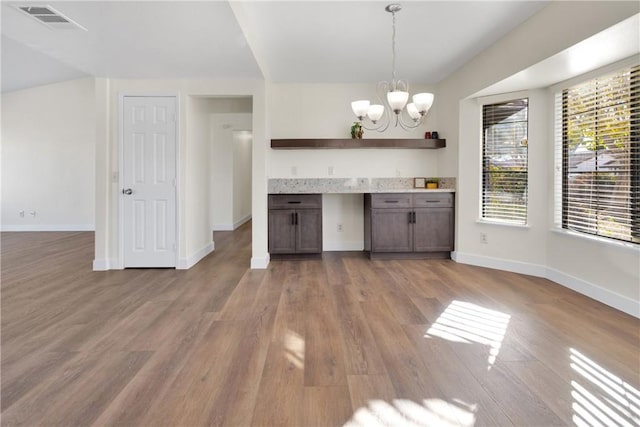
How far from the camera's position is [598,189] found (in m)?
3.18

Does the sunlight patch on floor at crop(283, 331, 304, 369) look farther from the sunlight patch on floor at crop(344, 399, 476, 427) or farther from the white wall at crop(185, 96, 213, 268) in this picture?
the white wall at crop(185, 96, 213, 268)

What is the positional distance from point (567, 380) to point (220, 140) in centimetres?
714

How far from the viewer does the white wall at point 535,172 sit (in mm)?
2721

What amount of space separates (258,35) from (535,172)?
3.32 m

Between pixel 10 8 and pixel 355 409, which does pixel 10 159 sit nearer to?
pixel 10 8

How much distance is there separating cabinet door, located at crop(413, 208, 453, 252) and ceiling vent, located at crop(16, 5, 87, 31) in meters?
4.16

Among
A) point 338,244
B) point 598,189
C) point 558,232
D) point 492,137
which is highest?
point 492,137

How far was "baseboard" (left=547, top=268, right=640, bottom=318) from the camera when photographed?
271 cm

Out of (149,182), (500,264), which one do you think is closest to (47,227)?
(149,182)

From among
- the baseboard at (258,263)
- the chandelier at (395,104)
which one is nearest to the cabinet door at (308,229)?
the baseboard at (258,263)

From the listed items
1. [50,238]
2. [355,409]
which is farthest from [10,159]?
[355,409]

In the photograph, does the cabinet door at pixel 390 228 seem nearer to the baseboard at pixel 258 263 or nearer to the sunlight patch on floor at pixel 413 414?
the baseboard at pixel 258 263

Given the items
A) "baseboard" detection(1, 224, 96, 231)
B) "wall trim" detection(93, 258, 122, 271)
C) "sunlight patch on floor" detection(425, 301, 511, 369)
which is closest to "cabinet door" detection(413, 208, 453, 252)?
"sunlight patch on floor" detection(425, 301, 511, 369)

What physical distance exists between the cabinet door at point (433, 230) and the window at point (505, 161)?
1.61 feet
